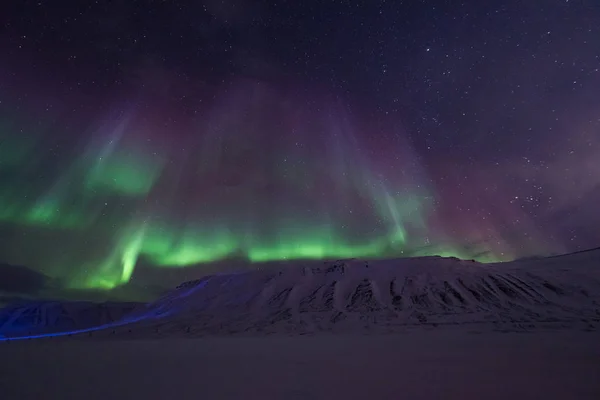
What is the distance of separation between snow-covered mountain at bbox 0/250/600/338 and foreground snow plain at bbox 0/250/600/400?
391 millimetres

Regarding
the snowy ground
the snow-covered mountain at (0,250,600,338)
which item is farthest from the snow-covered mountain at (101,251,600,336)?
the snowy ground

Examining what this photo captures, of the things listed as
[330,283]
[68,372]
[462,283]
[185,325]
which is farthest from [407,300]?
[68,372]

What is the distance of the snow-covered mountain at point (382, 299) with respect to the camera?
5234 cm

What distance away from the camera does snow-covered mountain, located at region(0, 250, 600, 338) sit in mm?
52344

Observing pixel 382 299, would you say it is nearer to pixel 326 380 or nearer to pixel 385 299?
pixel 385 299

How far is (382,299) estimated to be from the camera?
7375cm

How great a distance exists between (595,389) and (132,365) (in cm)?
1900

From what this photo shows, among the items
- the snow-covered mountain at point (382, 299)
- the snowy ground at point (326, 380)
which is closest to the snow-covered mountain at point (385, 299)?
the snow-covered mountain at point (382, 299)

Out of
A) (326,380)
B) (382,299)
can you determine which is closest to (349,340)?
(326,380)

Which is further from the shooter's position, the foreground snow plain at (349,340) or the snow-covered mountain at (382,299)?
the snow-covered mountain at (382,299)

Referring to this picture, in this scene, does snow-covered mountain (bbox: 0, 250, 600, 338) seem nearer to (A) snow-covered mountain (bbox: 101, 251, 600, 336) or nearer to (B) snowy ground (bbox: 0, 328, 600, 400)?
(A) snow-covered mountain (bbox: 101, 251, 600, 336)

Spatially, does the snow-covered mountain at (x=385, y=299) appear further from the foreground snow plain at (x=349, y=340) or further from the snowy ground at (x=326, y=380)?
the snowy ground at (x=326, y=380)

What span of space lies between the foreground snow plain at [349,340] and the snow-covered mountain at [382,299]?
391mm

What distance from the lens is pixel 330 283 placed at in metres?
90.6
